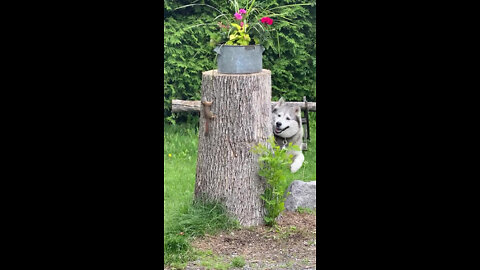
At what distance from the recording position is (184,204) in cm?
487

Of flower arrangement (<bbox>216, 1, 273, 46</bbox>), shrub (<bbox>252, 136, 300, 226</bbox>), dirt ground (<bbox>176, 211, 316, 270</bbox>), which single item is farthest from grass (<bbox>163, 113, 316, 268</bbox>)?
flower arrangement (<bbox>216, 1, 273, 46</bbox>)

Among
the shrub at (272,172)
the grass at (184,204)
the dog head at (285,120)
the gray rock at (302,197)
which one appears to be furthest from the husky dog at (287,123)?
the shrub at (272,172)

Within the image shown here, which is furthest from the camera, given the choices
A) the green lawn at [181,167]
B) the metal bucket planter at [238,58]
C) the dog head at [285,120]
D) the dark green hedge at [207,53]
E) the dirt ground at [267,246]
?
the dark green hedge at [207,53]

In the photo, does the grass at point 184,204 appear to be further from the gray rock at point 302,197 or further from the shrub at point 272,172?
the gray rock at point 302,197

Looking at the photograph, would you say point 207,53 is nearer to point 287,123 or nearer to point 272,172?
point 287,123

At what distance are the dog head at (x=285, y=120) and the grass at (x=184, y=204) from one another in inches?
16.5

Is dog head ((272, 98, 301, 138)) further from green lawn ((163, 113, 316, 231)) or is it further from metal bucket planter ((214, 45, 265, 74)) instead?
metal bucket planter ((214, 45, 265, 74))

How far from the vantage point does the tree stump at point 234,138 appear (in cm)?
459

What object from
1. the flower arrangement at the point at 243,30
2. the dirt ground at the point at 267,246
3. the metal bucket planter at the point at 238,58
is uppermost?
the flower arrangement at the point at 243,30

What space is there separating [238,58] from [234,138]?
2.03 feet

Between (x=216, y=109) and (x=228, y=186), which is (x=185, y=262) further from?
(x=216, y=109)

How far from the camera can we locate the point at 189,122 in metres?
7.86

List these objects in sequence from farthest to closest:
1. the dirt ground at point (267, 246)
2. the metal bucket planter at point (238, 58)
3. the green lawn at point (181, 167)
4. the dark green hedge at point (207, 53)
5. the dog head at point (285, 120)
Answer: the dark green hedge at point (207, 53), the dog head at point (285, 120), the green lawn at point (181, 167), the metal bucket planter at point (238, 58), the dirt ground at point (267, 246)
